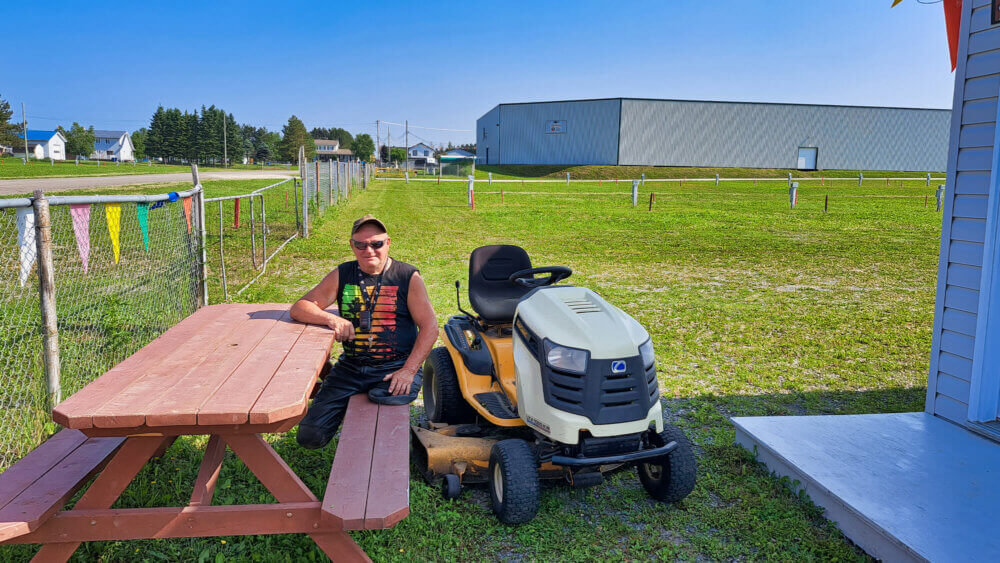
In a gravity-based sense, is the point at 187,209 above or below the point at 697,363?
above

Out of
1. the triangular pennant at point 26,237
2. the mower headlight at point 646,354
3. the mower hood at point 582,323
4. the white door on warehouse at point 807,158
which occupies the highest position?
the white door on warehouse at point 807,158

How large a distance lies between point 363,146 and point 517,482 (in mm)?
130980

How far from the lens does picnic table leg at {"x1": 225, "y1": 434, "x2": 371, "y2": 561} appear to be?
2549 millimetres

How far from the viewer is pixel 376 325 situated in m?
3.73

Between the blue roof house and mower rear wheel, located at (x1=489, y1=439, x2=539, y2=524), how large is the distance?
1.51 metres

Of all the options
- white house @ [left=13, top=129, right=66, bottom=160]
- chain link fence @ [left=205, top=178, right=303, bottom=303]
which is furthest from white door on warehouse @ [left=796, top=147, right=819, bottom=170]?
white house @ [left=13, top=129, right=66, bottom=160]

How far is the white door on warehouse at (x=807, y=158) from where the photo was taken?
6044 centimetres

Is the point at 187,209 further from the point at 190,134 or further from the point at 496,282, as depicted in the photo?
the point at 190,134

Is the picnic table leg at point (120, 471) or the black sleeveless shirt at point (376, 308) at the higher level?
the black sleeveless shirt at point (376, 308)

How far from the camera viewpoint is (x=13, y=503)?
2352 millimetres

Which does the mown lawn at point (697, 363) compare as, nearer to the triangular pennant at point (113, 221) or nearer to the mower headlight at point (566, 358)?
the mower headlight at point (566, 358)

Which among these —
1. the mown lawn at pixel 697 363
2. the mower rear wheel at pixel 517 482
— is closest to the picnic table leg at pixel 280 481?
the mown lawn at pixel 697 363

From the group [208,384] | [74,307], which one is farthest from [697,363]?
[74,307]

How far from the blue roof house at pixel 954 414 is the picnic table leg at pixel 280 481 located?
2339 mm
